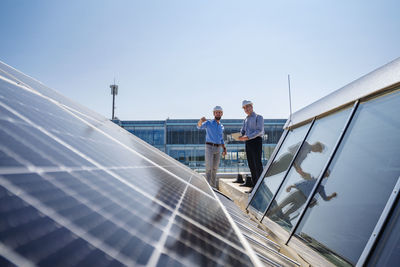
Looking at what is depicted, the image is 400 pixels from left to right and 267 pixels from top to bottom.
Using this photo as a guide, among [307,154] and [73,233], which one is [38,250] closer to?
[73,233]

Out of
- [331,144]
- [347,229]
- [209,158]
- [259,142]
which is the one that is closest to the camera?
[347,229]

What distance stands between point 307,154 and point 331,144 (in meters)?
0.68

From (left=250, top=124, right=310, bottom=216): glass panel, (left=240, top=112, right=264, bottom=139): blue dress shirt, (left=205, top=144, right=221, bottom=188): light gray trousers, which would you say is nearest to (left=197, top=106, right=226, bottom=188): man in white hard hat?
(left=205, top=144, right=221, bottom=188): light gray trousers

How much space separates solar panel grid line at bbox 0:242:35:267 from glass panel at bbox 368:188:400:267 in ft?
5.74

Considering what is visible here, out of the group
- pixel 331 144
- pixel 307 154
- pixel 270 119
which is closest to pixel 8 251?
pixel 331 144

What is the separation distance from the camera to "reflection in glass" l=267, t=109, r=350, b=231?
290 cm

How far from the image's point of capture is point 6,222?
546mm

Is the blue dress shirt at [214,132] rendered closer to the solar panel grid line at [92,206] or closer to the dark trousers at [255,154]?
the dark trousers at [255,154]

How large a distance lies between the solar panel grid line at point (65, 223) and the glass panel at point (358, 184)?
1.77 meters

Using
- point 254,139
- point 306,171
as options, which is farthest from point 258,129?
point 306,171

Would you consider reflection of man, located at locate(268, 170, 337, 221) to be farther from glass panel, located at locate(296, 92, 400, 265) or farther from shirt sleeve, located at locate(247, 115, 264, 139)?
shirt sleeve, located at locate(247, 115, 264, 139)

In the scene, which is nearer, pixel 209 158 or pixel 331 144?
pixel 331 144

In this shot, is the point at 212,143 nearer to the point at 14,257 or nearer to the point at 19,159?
the point at 19,159

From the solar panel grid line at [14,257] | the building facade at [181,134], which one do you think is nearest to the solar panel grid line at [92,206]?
the solar panel grid line at [14,257]
